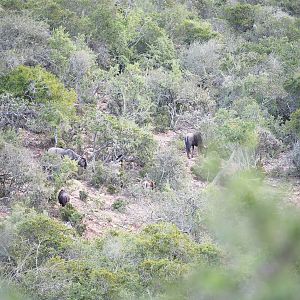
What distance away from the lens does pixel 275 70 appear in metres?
18.1

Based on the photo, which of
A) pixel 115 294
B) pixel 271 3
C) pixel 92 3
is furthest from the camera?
pixel 271 3

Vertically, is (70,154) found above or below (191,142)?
above

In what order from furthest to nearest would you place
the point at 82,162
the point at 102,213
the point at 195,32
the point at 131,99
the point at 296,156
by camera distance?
the point at 195,32 → the point at 131,99 → the point at 296,156 → the point at 82,162 → the point at 102,213

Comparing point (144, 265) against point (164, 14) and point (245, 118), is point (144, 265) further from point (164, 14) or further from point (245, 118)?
point (164, 14)

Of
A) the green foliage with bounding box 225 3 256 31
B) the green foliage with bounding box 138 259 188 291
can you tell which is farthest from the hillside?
the green foliage with bounding box 225 3 256 31

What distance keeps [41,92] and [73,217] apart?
3990mm

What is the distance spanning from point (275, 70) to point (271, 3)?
12.4 meters

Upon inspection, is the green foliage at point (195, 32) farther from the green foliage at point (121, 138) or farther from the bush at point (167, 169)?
the bush at point (167, 169)

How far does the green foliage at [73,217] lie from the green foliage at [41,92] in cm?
300

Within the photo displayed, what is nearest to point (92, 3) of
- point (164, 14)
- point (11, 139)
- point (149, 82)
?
point (164, 14)

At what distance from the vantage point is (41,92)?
12.7 metres

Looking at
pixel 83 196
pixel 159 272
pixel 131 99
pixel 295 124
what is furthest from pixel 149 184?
pixel 159 272

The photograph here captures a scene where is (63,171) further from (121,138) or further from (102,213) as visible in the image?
(121,138)

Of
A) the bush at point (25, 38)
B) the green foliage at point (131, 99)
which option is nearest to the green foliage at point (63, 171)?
the green foliage at point (131, 99)
